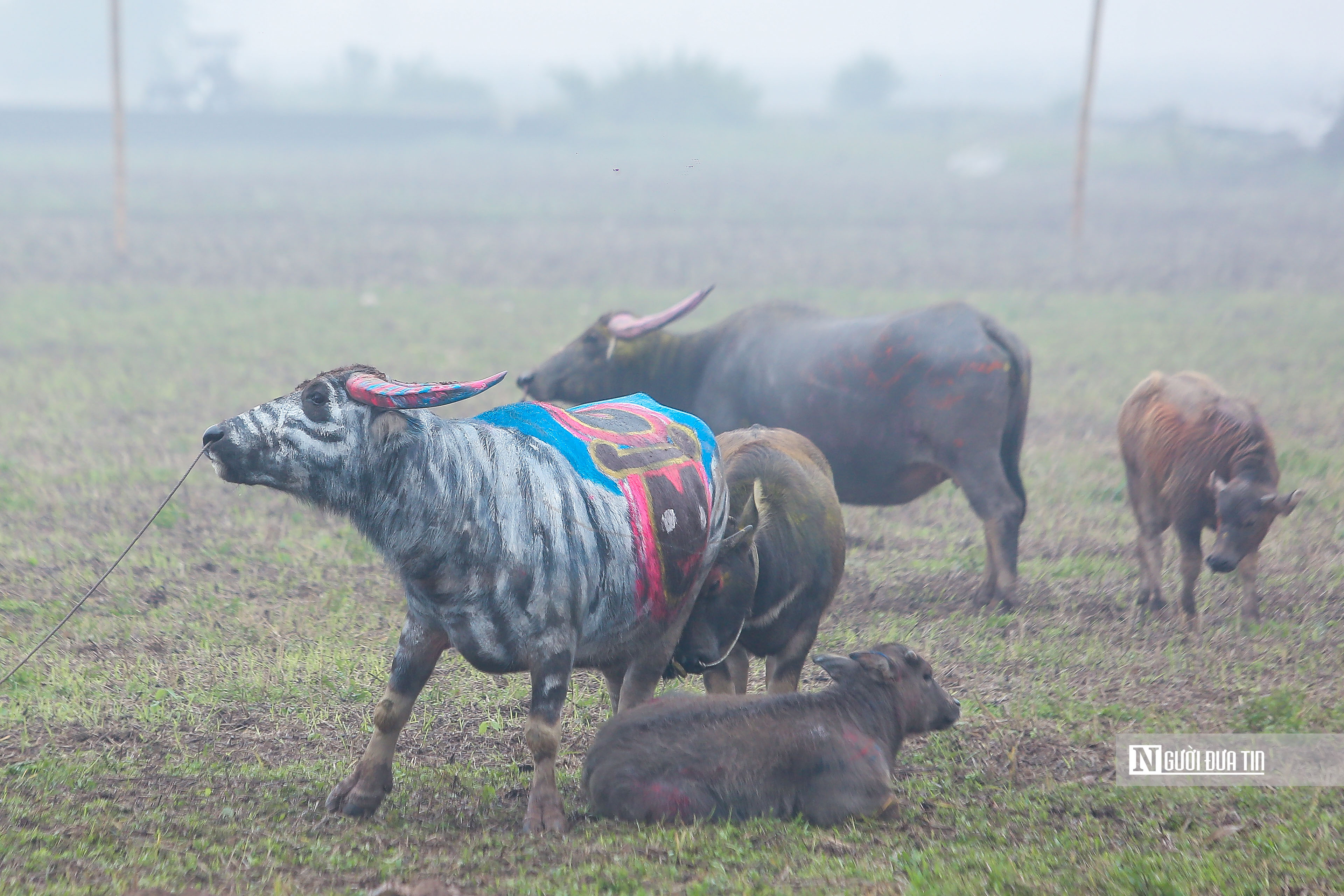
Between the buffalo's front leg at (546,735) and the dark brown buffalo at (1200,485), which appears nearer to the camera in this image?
the buffalo's front leg at (546,735)

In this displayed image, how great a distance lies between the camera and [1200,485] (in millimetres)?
7785

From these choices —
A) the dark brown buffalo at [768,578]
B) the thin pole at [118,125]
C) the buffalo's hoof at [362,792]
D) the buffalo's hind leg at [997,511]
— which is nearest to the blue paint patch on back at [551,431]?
the dark brown buffalo at [768,578]

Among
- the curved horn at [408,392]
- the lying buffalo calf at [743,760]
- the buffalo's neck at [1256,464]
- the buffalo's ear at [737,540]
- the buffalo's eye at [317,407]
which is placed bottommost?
the lying buffalo calf at [743,760]

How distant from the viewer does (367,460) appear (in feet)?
15.4

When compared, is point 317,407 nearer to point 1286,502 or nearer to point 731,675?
point 731,675

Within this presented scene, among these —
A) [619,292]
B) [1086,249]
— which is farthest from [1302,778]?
[1086,249]

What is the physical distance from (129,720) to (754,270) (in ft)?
61.8

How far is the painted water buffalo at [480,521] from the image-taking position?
4.62 metres

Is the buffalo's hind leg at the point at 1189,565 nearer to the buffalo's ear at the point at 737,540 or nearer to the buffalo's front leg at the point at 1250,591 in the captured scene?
the buffalo's front leg at the point at 1250,591

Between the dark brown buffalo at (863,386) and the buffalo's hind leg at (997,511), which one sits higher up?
the dark brown buffalo at (863,386)

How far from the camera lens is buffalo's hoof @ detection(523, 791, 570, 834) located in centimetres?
480

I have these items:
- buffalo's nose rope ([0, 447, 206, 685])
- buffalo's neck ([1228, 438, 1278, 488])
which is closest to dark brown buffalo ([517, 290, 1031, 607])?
buffalo's neck ([1228, 438, 1278, 488])

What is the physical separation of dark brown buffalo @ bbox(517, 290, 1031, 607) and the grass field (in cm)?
78

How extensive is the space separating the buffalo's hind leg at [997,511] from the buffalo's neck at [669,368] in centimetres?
230
